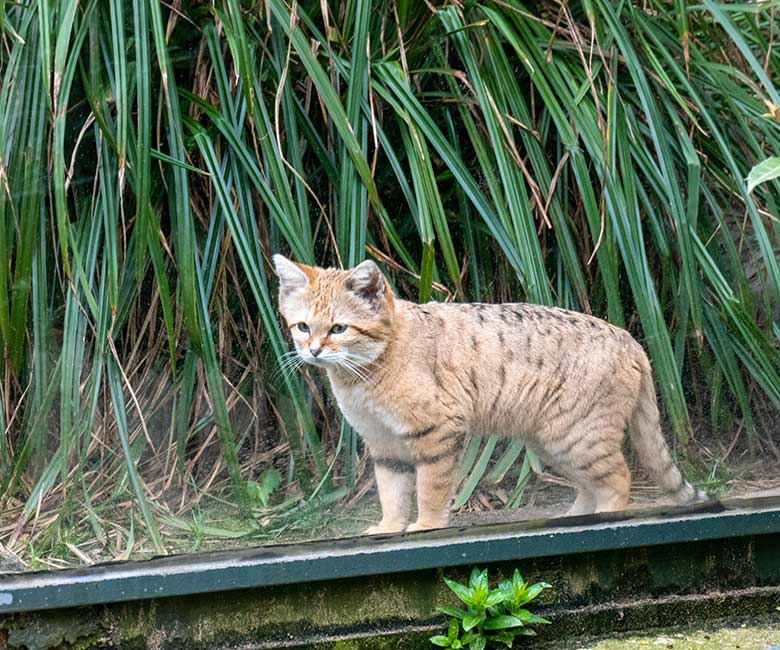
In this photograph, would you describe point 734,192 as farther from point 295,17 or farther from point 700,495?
point 295,17

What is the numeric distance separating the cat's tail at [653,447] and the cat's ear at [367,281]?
2.30 feet

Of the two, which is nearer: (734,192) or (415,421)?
(415,421)

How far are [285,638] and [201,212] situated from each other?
1.16 m

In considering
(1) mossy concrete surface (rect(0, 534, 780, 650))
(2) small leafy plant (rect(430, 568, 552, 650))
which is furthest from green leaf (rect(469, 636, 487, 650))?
(1) mossy concrete surface (rect(0, 534, 780, 650))

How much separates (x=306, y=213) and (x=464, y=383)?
0.62 metres

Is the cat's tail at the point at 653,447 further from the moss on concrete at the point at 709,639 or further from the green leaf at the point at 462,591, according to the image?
the green leaf at the point at 462,591

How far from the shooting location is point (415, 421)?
287 cm

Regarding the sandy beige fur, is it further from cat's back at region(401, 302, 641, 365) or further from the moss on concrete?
the moss on concrete

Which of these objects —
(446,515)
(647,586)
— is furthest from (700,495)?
(446,515)

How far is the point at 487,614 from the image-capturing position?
2.47 m

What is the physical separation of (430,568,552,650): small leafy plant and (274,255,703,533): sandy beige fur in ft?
0.85

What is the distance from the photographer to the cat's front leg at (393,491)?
102 inches

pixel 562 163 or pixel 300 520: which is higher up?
pixel 562 163

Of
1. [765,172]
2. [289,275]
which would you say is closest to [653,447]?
[289,275]
